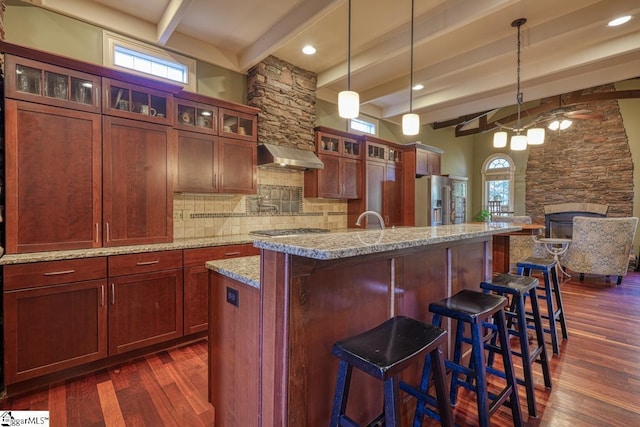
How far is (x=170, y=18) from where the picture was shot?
2.86m

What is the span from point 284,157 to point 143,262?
6.40 ft

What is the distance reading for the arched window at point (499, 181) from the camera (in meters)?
7.96

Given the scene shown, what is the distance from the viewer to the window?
548 cm

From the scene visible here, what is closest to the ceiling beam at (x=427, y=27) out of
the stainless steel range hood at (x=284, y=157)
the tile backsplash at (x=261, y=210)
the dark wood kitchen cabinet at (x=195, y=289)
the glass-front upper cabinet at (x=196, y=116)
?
the stainless steel range hood at (x=284, y=157)

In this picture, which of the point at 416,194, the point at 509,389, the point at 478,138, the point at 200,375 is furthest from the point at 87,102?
the point at 478,138

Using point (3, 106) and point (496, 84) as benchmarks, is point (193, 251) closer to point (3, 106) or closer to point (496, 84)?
point (3, 106)

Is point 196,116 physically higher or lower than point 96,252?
higher

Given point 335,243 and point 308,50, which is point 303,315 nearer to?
point 335,243

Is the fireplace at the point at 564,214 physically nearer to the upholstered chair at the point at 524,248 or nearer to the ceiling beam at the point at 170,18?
the upholstered chair at the point at 524,248

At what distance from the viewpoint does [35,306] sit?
2.10 meters

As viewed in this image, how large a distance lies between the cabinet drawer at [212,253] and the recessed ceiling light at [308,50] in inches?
99.1

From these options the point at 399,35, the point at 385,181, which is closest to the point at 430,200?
the point at 385,181

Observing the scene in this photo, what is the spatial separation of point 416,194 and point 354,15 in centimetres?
345

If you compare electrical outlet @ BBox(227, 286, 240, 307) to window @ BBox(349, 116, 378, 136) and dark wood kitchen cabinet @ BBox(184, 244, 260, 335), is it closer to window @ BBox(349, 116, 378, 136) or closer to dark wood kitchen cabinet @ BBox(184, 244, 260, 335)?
dark wood kitchen cabinet @ BBox(184, 244, 260, 335)
